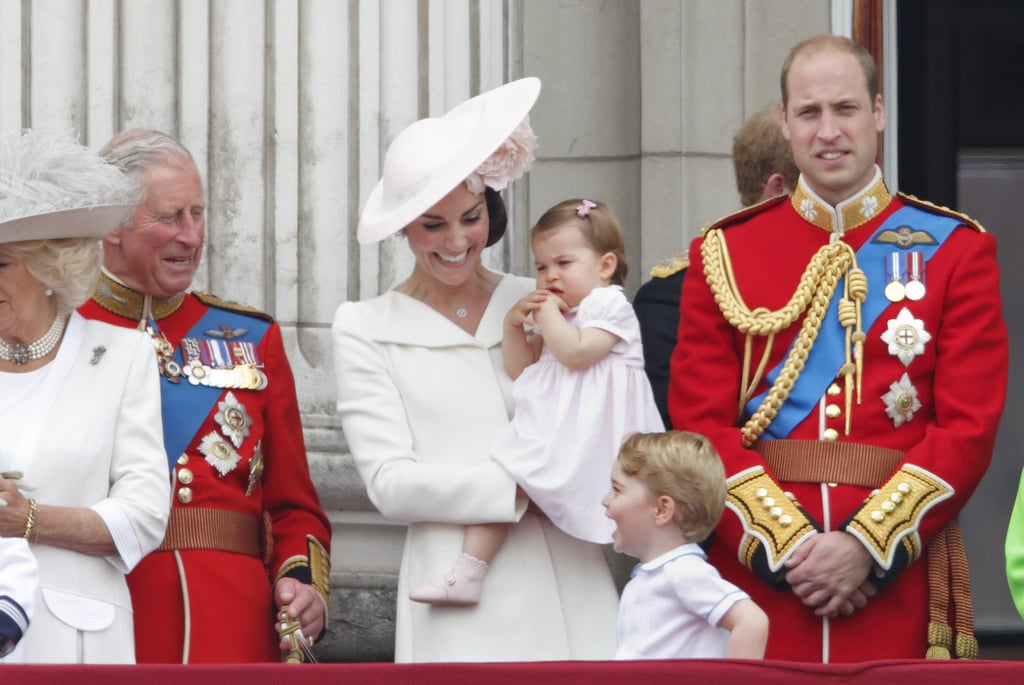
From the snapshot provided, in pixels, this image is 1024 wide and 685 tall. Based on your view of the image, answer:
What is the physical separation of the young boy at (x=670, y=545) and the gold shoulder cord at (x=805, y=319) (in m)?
0.34

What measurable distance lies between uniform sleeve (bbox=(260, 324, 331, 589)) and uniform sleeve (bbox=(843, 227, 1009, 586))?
44.7 inches

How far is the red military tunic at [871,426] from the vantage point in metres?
4.44

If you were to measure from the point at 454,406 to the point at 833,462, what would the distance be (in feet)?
2.47

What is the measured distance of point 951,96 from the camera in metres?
6.57

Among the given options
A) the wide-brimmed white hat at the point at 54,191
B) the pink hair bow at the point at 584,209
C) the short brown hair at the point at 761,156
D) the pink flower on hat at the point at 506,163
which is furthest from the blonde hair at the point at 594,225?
the wide-brimmed white hat at the point at 54,191

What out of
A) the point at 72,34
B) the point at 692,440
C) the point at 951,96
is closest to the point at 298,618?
the point at 692,440

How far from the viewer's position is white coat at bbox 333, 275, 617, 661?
4.61 meters

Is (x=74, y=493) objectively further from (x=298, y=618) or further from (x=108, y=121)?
(x=108, y=121)

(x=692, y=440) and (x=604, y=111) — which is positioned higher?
(x=604, y=111)

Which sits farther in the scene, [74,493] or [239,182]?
[239,182]

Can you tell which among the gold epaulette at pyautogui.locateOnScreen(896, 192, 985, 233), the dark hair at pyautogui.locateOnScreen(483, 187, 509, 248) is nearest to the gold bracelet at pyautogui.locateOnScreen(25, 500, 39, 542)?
the dark hair at pyautogui.locateOnScreen(483, 187, 509, 248)

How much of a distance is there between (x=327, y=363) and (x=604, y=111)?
1125mm

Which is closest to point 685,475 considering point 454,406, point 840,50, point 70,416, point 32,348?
point 454,406

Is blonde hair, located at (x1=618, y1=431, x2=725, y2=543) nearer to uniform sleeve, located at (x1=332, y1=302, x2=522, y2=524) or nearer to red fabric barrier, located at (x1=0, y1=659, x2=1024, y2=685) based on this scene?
uniform sleeve, located at (x1=332, y1=302, x2=522, y2=524)
